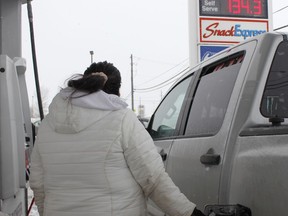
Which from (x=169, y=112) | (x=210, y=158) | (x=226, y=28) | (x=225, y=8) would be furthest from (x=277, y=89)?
(x=225, y=8)

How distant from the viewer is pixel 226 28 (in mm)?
9883

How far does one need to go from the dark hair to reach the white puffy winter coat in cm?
5

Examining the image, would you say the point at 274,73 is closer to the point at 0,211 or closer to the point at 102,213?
the point at 102,213

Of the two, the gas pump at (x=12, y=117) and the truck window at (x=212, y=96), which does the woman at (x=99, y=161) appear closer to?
the gas pump at (x=12, y=117)

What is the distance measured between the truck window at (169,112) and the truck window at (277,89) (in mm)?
1336

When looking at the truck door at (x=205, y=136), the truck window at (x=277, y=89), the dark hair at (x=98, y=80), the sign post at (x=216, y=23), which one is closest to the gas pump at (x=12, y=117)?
the dark hair at (x=98, y=80)

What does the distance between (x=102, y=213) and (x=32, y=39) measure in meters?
1.72

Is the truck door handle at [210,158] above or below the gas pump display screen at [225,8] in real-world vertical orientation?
below

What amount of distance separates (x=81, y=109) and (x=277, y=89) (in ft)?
3.72

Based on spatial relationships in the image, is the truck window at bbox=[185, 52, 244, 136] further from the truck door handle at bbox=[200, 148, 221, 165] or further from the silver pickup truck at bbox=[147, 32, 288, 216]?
the truck door handle at bbox=[200, 148, 221, 165]

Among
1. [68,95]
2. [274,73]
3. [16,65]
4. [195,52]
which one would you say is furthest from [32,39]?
[195,52]

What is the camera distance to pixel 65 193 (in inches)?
89.7

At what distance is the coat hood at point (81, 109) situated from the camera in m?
2.31

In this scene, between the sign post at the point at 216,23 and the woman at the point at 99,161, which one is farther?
the sign post at the point at 216,23
